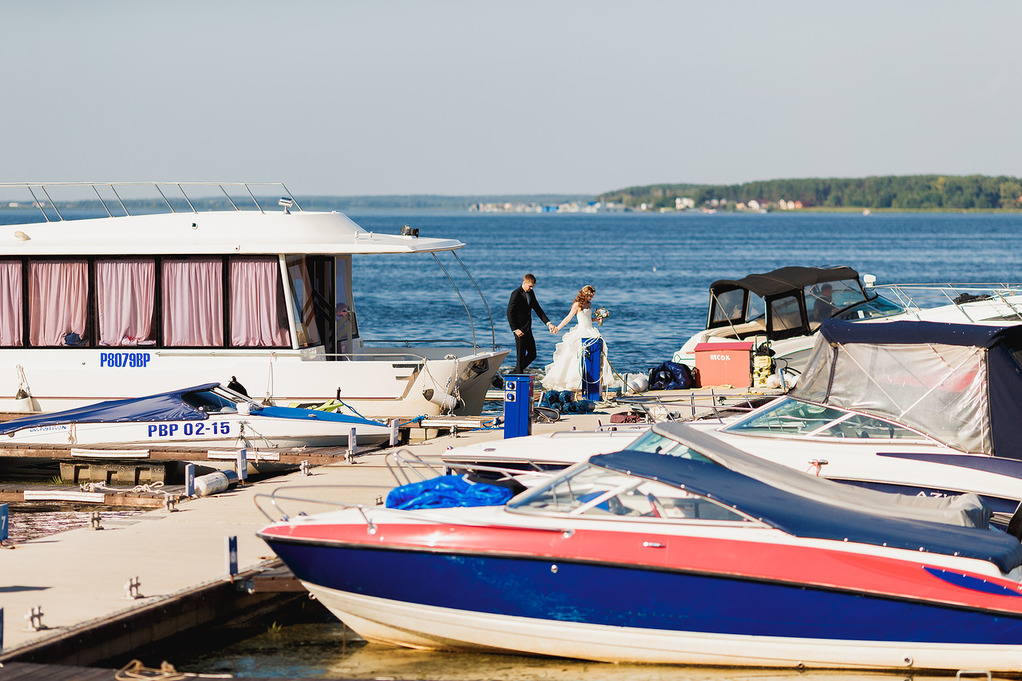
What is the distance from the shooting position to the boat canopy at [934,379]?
938cm

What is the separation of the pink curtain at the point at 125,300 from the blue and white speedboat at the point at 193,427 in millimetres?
2008

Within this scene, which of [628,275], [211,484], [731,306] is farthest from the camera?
[628,275]

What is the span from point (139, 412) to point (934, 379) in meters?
9.29

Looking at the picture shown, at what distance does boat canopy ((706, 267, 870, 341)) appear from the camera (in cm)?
1988

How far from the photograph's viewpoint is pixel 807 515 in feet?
24.9

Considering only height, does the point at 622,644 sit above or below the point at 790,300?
below

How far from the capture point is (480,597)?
770 cm

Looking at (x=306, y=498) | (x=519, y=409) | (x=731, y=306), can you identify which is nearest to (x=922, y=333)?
(x=519, y=409)

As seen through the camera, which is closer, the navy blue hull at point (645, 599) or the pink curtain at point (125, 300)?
the navy blue hull at point (645, 599)

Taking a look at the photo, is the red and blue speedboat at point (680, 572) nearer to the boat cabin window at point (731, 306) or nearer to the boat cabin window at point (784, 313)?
the boat cabin window at point (784, 313)

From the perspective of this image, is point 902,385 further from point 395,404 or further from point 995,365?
point 395,404

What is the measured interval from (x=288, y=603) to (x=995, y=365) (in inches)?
238

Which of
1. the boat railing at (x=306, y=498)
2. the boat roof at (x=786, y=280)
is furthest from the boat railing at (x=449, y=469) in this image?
the boat roof at (x=786, y=280)

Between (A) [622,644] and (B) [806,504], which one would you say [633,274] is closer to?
(B) [806,504]
